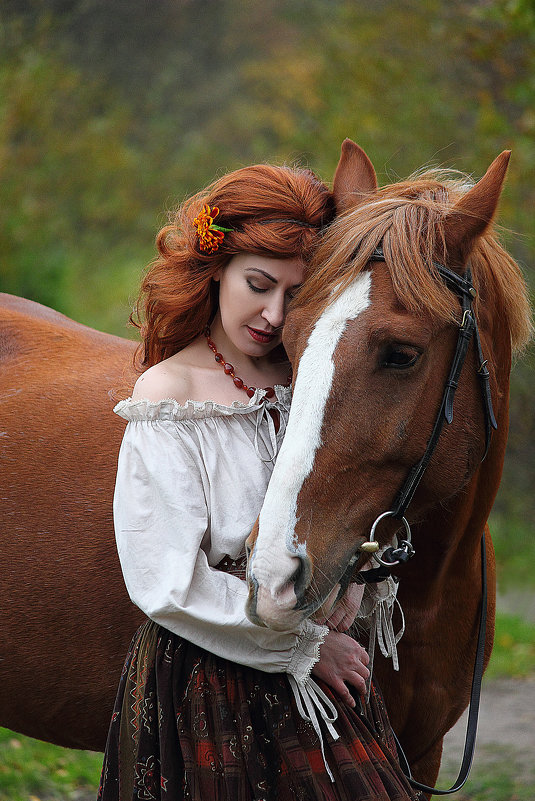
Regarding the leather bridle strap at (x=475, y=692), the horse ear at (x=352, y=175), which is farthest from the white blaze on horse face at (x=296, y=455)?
the leather bridle strap at (x=475, y=692)

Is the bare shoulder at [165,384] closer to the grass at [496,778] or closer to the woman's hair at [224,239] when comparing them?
the woman's hair at [224,239]

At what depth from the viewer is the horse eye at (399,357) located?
1.75 meters

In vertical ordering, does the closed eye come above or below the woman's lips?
above

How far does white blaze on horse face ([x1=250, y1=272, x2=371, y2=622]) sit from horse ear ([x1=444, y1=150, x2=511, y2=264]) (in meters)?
0.23

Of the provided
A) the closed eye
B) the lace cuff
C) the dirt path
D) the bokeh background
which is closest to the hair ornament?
the closed eye

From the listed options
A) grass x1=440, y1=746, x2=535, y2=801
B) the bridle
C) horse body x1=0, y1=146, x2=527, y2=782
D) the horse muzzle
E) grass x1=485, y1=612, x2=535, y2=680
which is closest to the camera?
the horse muzzle

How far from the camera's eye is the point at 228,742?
175 cm

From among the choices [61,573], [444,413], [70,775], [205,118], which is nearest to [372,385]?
[444,413]

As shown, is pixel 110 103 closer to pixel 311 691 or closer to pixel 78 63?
pixel 78 63

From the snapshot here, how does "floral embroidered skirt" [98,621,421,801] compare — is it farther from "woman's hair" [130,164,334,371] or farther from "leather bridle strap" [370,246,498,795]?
"woman's hair" [130,164,334,371]

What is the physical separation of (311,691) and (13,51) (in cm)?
850

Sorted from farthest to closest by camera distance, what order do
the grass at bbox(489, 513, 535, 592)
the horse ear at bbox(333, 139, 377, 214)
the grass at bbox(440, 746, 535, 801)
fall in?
1. the grass at bbox(489, 513, 535, 592)
2. the grass at bbox(440, 746, 535, 801)
3. the horse ear at bbox(333, 139, 377, 214)

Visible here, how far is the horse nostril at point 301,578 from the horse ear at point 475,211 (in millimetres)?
775

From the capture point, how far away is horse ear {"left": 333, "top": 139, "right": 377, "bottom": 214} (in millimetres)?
2160
